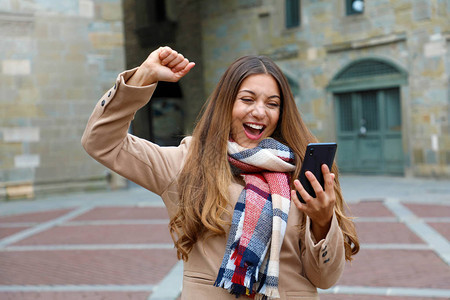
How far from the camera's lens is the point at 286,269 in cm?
184

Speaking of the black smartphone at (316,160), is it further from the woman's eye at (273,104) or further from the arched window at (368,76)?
the arched window at (368,76)

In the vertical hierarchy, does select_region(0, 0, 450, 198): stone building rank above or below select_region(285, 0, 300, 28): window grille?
below

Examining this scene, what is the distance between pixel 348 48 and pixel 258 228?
43.9ft

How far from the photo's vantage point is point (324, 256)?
66.9 inches

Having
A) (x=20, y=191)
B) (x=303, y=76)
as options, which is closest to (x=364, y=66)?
(x=303, y=76)

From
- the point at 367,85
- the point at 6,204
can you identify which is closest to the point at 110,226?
the point at 6,204

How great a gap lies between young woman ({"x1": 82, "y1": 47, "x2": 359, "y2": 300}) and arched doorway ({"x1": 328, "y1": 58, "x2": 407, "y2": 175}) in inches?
478

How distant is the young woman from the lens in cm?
174

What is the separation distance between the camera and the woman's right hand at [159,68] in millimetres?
1795

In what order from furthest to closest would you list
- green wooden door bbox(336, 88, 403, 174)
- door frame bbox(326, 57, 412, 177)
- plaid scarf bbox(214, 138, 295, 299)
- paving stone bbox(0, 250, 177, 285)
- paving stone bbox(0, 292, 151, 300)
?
green wooden door bbox(336, 88, 403, 174) < door frame bbox(326, 57, 412, 177) < paving stone bbox(0, 250, 177, 285) < paving stone bbox(0, 292, 151, 300) < plaid scarf bbox(214, 138, 295, 299)

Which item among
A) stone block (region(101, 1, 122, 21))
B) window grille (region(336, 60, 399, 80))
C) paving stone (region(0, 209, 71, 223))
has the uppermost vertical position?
stone block (region(101, 1, 122, 21))

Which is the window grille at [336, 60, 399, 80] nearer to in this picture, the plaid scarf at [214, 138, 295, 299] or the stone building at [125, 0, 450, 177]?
the stone building at [125, 0, 450, 177]

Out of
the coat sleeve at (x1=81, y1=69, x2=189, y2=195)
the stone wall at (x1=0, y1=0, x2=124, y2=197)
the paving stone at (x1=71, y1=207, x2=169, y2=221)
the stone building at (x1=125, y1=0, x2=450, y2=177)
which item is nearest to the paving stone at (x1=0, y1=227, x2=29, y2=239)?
the paving stone at (x1=71, y1=207, x2=169, y2=221)

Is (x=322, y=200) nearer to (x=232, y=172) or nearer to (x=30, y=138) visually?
(x=232, y=172)
